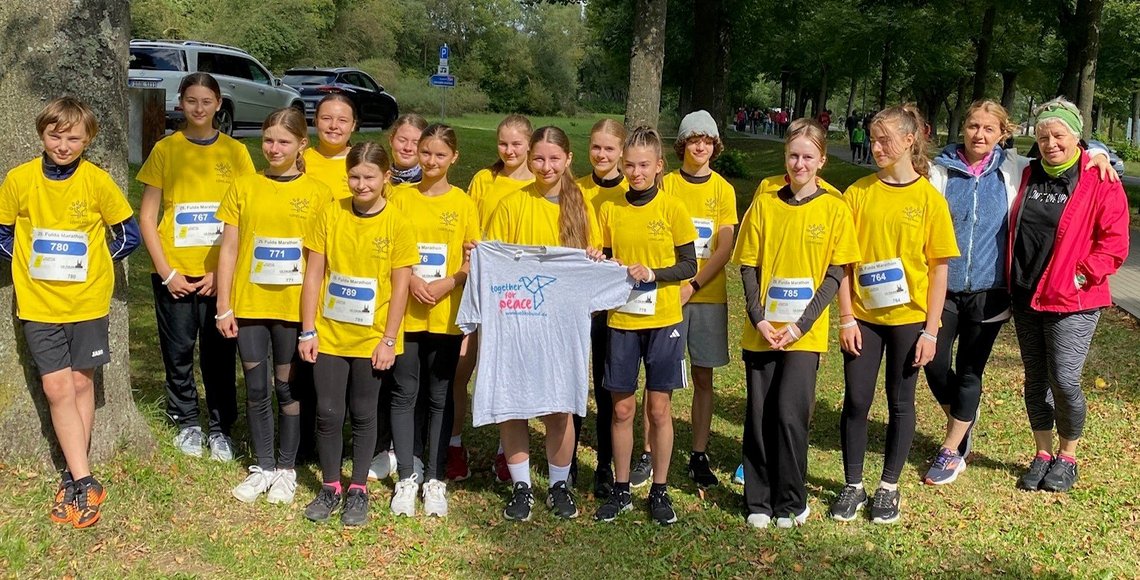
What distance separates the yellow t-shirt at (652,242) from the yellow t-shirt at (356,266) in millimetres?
951

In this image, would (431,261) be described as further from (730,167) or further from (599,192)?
(730,167)

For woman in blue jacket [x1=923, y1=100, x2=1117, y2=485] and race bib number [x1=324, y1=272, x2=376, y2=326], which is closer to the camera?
race bib number [x1=324, y1=272, x2=376, y2=326]

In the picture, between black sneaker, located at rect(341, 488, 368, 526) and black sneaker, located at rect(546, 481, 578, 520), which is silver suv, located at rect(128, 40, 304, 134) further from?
black sneaker, located at rect(546, 481, 578, 520)

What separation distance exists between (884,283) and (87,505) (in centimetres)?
373

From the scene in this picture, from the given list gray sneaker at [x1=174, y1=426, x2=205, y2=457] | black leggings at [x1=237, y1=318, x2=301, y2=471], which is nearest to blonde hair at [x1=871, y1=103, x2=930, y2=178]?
black leggings at [x1=237, y1=318, x2=301, y2=471]

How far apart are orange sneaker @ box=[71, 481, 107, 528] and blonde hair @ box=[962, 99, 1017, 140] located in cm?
454

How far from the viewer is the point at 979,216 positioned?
516 centimetres

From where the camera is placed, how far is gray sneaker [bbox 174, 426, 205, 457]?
5.16 m

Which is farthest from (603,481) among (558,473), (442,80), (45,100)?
(442,80)

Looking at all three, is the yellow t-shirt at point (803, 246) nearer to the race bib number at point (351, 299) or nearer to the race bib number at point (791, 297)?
the race bib number at point (791, 297)

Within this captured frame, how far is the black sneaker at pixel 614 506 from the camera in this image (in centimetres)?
477

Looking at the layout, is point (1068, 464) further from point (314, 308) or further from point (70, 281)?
point (70, 281)

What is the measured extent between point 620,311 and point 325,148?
1.78 meters

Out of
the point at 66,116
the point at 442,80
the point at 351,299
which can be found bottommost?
the point at 351,299
